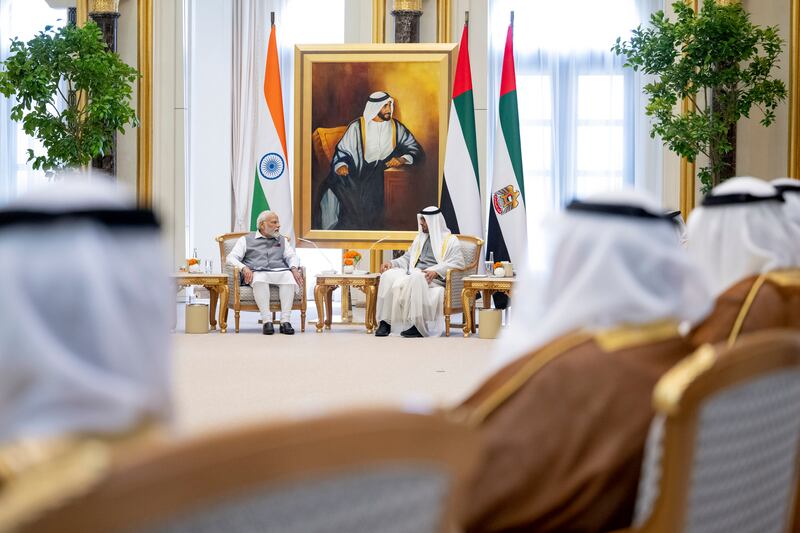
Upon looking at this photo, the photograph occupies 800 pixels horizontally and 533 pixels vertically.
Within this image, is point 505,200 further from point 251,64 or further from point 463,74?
point 251,64

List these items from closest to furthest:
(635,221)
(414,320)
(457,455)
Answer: (457,455), (635,221), (414,320)

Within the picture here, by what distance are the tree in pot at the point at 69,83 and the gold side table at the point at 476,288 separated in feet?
14.4

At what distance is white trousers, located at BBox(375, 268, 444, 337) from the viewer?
32.4 feet

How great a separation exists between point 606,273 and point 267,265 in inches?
321

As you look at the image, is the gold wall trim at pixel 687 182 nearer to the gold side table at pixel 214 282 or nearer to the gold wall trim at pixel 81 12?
the gold side table at pixel 214 282

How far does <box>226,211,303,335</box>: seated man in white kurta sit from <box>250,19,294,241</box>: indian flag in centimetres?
171

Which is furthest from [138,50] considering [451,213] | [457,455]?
[457,455]

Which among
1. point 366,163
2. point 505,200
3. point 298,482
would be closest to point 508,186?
point 505,200

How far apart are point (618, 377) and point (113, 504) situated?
1249 mm

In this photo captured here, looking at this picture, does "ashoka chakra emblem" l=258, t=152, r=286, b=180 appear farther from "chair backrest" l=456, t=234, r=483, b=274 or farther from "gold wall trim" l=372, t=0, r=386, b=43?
"chair backrest" l=456, t=234, r=483, b=274

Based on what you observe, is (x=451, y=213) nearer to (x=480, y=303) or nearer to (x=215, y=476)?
(x=480, y=303)

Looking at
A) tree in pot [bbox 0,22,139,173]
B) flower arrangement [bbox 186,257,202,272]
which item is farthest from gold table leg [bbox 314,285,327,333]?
tree in pot [bbox 0,22,139,173]

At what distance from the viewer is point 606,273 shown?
2.09 meters

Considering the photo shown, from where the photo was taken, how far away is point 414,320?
9.88m
